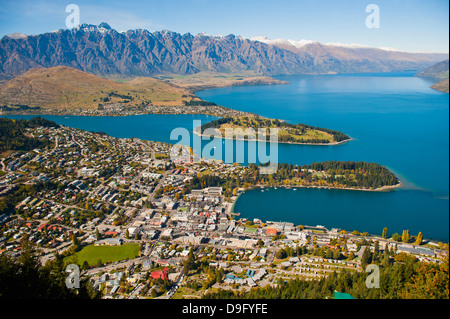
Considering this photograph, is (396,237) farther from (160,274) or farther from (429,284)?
(160,274)

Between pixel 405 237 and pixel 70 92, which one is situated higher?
pixel 70 92

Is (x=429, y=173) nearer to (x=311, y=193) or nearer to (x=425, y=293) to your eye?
(x=311, y=193)

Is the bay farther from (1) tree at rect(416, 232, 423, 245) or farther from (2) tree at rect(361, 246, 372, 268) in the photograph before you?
(2) tree at rect(361, 246, 372, 268)

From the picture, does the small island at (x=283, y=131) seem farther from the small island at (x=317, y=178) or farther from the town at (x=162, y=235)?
the town at (x=162, y=235)

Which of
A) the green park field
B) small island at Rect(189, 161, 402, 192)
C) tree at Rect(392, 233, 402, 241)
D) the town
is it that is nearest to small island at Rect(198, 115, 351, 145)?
small island at Rect(189, 161, 402, 192)

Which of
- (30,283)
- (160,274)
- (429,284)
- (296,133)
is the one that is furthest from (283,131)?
(30,283)
